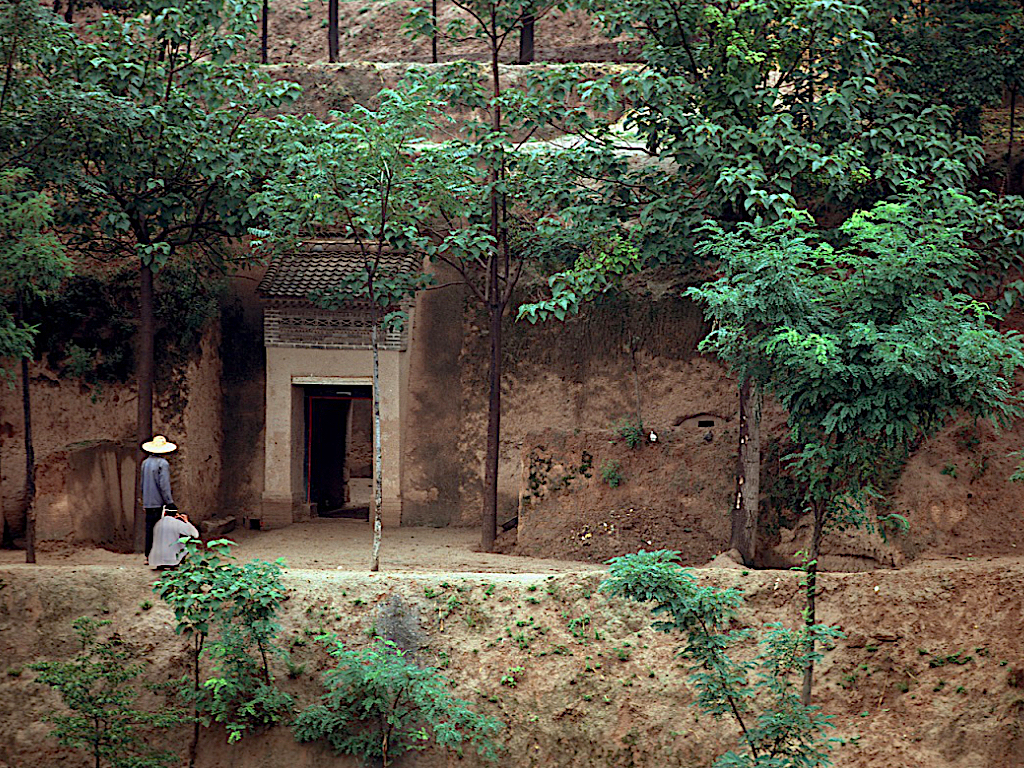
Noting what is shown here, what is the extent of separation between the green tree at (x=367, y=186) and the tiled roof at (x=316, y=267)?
1841mm

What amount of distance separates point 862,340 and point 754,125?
4.14 meters

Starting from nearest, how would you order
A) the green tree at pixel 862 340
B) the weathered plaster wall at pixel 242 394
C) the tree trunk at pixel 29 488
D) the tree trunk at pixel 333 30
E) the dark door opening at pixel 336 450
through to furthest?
the green tree at pixel 862 340 → the tree trunk at pixel 29 488 → the weathered plaster wall at pixel 242 394 → the dark door opening at pixel 336 450 → the tree trunk at pixel 333 30

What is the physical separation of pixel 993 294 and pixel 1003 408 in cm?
498

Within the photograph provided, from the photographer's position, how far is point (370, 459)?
929 inches

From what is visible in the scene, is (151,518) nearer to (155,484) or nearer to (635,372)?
(155,484)

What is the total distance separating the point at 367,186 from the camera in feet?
40.2

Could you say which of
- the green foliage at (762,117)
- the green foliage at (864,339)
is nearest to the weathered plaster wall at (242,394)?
the green foliage at (762,117)

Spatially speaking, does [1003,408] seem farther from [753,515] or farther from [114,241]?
[114,241]

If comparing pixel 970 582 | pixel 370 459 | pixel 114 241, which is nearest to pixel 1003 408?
pixel 970 582

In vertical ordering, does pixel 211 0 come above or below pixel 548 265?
above

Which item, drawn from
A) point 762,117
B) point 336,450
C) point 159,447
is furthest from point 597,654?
point 336,450

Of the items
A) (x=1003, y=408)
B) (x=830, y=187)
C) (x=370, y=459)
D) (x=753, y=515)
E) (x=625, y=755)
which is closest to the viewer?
(x=1003, y=408)

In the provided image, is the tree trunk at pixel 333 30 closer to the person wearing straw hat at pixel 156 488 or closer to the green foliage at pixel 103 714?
the person wearing straw hat at pixel 156 488

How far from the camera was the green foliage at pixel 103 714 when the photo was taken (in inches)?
391
